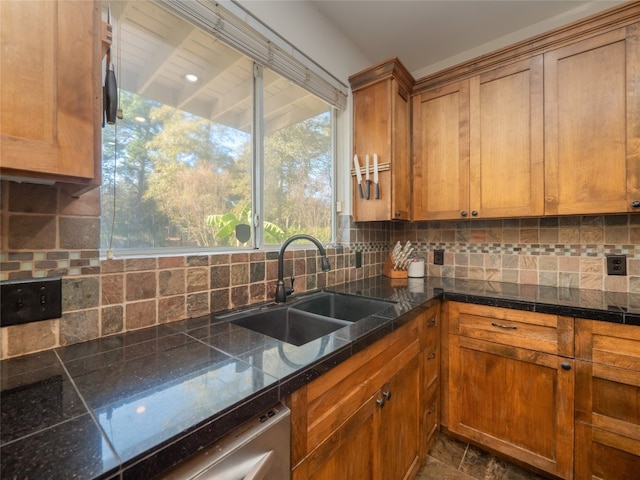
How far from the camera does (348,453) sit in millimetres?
846

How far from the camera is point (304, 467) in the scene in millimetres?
687

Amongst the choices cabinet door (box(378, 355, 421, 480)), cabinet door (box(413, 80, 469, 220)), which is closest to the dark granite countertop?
cabinet door (box(378, 355, 421, 480))

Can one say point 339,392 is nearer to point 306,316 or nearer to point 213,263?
point 306,316

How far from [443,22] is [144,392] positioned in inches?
96.3

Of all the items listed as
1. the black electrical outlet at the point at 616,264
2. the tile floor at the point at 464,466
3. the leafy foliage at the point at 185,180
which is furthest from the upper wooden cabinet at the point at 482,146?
the tile floor at the point at 464,466

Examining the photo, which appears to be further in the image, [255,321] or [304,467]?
[255,321]

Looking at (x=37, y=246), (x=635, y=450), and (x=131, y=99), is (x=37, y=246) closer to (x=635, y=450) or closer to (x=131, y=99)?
(x=131, y=99)

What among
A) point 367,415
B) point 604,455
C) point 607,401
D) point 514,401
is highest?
point 367,415

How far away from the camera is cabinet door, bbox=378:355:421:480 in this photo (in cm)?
103

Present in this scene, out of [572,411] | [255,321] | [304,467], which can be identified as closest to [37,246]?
[255,321]

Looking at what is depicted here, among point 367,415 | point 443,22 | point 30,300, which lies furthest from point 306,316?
point 443,22

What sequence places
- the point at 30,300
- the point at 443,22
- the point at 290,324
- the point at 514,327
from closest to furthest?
the point at 30,300, the point at 290,324, the point at 514,327, the point at 443,22

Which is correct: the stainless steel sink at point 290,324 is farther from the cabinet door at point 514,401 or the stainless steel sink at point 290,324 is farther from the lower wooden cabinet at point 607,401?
the lower wooden cabinet at point 607,401

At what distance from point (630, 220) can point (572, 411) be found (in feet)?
3.67
